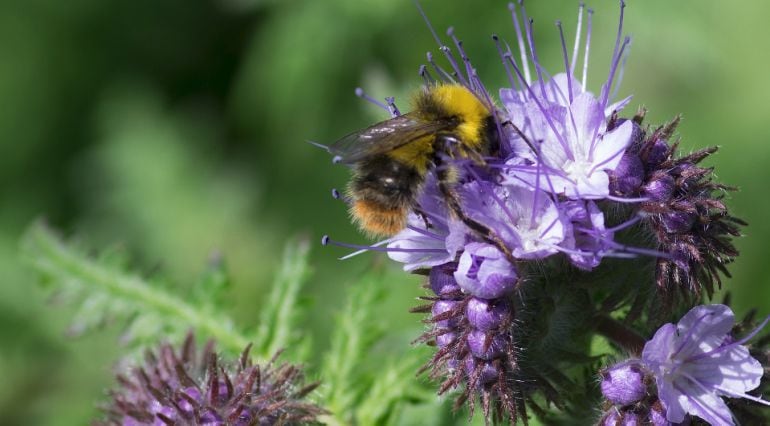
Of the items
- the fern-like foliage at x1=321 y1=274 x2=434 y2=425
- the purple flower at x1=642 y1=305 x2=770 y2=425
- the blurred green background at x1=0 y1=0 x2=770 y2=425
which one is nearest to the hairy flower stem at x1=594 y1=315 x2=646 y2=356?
the purple flower at x1=642 y1=305 x2=770 y2=425

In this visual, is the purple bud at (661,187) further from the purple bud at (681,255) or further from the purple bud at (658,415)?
the purple bud at (658,415)

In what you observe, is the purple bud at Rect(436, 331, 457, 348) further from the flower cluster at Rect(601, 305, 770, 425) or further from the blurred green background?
the blurred green background

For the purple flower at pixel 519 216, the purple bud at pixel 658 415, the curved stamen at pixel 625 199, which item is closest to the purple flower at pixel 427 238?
the purple flower at pixel 519 216

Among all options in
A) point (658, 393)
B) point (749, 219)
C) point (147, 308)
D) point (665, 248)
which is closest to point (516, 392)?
point (658, 393)

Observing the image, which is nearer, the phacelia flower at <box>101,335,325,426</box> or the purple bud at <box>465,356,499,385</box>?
the purple bud at <box>465,356,499,385</box>

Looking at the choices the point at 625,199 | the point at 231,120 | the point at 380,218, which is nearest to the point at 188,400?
the point at 380,218

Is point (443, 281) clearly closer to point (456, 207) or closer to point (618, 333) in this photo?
point (456, 207)
